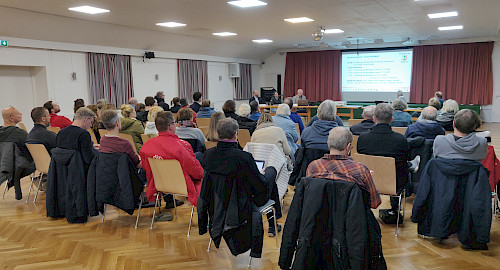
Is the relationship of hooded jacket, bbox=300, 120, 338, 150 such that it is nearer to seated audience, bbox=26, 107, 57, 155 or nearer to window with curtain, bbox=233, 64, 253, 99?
seated audience, bbox=26, 107, 57, 155

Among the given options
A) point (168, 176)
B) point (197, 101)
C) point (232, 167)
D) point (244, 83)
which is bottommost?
point (168, 176)

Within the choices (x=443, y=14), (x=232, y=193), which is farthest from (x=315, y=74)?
(x=232, y=193)

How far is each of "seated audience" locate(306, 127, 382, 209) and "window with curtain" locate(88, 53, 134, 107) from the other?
957cm

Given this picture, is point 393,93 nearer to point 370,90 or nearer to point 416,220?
point 370,90

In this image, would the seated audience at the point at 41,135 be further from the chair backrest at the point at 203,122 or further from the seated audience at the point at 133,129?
the chair backrest at the point at 203,122

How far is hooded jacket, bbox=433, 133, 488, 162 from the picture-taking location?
10.7 feet

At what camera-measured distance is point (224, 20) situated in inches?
356

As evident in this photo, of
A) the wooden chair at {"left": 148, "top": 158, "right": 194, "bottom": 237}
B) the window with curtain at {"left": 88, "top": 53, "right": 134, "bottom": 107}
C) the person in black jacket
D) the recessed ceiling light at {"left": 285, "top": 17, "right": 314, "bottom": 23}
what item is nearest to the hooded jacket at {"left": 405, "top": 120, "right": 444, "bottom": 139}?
the person in black jacket

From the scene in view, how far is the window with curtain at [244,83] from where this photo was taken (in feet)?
54.7

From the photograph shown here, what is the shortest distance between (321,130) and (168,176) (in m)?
1.81

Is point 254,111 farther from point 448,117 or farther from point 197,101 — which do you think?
point 448,117

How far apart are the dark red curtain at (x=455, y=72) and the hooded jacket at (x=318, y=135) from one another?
1186cm

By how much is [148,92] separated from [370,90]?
8.99 m

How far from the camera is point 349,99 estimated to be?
53.8ft
